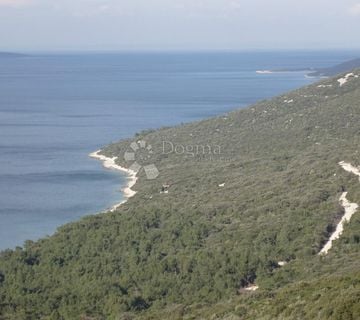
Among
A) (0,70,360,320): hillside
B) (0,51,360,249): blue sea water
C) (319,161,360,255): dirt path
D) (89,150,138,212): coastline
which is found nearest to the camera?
(0,70,360,320): hillside

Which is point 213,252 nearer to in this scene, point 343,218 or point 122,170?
point 343,218

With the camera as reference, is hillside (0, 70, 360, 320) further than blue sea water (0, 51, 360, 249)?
No

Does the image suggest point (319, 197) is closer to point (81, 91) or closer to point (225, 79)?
point (81, 91)

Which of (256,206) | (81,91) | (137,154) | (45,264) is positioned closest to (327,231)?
(256,206)

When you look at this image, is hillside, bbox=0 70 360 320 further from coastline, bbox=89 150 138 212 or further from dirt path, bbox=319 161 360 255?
coastline, bbox=89 150 138 212

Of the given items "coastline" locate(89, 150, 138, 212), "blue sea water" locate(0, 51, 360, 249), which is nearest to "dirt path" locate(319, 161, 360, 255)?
"coastline" locate(89, 150, 138, 212)

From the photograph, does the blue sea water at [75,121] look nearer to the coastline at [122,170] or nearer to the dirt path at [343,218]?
the coastline at [122,170]
